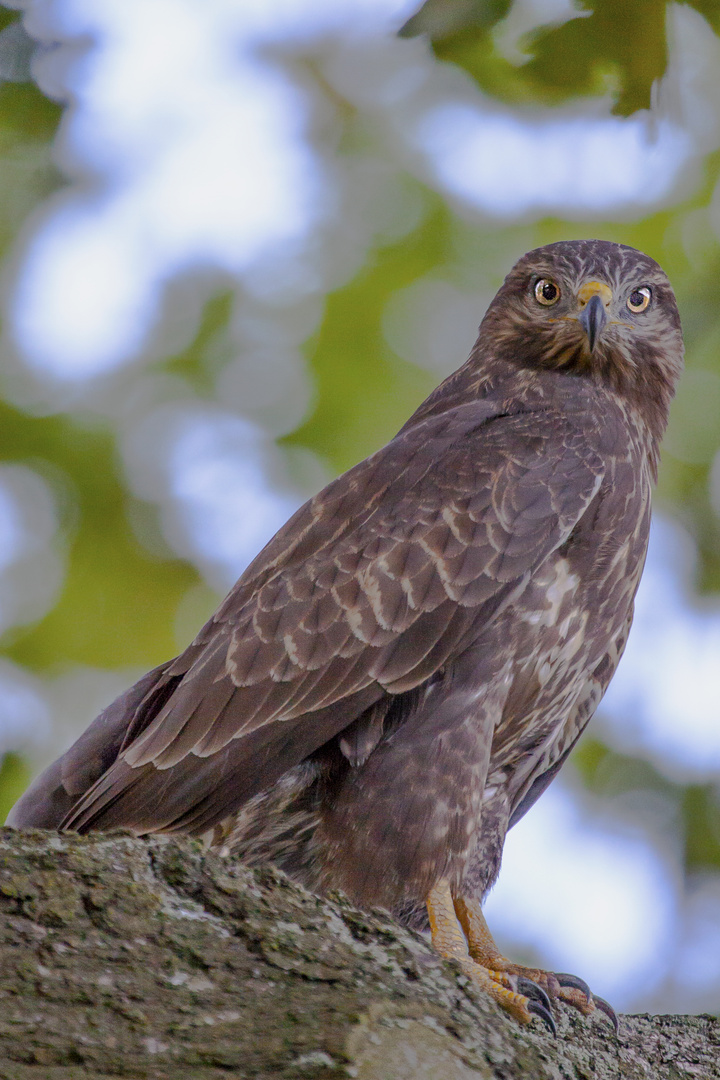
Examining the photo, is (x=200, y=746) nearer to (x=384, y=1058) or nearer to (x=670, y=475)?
(x=384, y=1058)

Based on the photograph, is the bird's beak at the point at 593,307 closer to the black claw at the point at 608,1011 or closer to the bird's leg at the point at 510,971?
the bird's leg at the point at 510,971

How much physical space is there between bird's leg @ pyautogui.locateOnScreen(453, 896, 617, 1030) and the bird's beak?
2.08 meters

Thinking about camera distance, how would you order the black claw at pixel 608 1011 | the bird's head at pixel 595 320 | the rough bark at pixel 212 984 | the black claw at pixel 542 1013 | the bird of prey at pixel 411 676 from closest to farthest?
the rough bark at pixel 212 984
the black claw at pixel 542 1013
the black claw at pixel 608 1011
the bird of prey at pixel 411 676
the bird's head at pixel 595 320

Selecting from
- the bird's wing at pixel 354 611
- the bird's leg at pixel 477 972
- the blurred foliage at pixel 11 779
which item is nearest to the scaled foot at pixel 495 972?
the bird's leg at pixel 477 972

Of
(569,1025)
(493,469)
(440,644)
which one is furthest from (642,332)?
(569,1025)

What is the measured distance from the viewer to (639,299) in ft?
16.0

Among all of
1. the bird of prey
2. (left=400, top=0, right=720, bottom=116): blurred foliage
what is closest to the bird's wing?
the bird of prey

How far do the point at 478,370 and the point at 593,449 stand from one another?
3.03 ft

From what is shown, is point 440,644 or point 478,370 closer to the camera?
point 440,644

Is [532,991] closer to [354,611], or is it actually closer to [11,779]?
[354,611]

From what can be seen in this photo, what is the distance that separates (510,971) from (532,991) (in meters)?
0.35

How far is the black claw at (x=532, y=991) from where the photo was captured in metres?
3.19

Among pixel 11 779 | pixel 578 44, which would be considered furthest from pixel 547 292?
pixel 11 779

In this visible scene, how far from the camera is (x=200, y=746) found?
382cm
